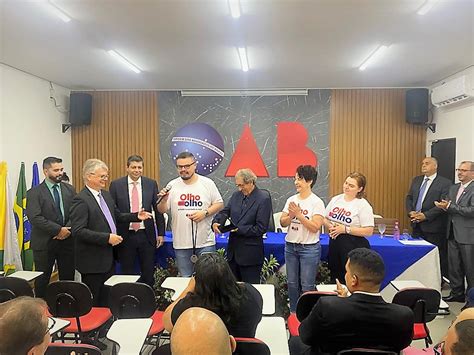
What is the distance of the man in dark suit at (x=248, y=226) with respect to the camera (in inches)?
148

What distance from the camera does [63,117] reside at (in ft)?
23.9

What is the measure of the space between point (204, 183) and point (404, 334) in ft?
7.72

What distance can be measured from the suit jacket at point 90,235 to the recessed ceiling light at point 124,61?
200 cm

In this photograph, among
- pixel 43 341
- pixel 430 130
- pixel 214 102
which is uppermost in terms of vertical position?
pixel 214 102

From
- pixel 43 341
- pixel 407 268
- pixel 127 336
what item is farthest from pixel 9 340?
pixel 407 268

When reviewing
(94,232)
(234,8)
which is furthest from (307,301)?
(234,8)

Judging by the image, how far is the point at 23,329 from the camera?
154cm

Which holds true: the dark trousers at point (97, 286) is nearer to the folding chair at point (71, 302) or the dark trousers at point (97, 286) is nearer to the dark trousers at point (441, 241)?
the folding chair at point (71, 302)

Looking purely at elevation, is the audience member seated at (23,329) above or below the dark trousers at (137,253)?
above

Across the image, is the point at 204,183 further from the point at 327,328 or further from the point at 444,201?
the point at 444,201

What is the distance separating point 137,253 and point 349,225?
6.69ft

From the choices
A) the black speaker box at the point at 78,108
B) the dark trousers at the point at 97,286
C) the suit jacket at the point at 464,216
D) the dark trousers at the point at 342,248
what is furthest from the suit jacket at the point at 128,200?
the black speaker box at the point at 78,108

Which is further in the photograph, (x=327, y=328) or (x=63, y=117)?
(x=63, y=117)

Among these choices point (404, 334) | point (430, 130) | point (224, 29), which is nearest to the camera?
point (404, 334)
